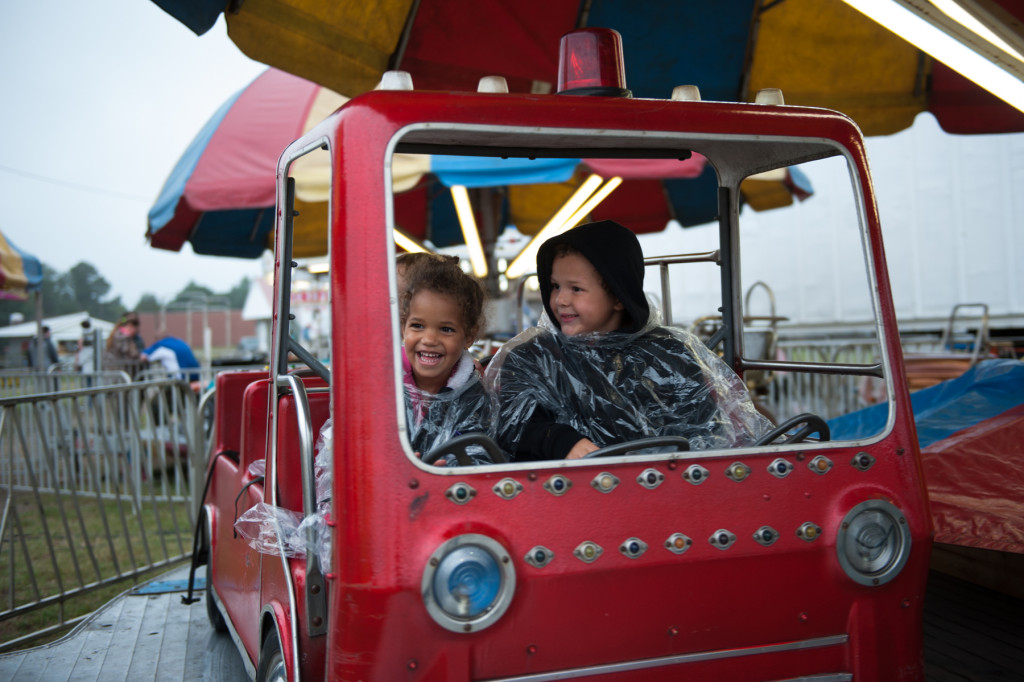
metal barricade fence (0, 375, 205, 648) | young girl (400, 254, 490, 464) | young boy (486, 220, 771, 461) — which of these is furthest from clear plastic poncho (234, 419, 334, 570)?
metal barricade fence (0, 375, 205, 648)

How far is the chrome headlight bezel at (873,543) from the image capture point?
1711 millimetres

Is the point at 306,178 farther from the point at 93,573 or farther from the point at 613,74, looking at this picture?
the point at 613,74

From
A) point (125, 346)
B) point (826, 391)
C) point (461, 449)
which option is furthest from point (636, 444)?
point (125, 346)

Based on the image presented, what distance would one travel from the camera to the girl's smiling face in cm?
228

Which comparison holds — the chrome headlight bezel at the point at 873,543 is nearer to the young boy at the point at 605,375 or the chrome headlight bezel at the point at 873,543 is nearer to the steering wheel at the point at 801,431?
the steering wheel at the point at 801,431

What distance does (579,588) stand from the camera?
1564 mm

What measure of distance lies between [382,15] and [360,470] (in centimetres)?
312

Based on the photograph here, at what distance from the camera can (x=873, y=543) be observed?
1.73m

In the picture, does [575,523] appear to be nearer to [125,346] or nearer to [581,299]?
[581,299]

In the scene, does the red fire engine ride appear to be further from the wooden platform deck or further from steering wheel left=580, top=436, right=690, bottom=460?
the wooden platform deck

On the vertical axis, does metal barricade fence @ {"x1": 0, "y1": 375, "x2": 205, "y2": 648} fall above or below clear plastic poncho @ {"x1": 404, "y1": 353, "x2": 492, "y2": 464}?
below

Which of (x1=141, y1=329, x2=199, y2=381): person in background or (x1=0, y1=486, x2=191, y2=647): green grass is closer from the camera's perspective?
(x1=0, y1=486, x2=191, y2=647): green grass

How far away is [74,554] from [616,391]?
3.57m

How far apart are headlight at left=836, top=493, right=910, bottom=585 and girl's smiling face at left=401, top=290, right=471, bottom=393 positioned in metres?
1.13
